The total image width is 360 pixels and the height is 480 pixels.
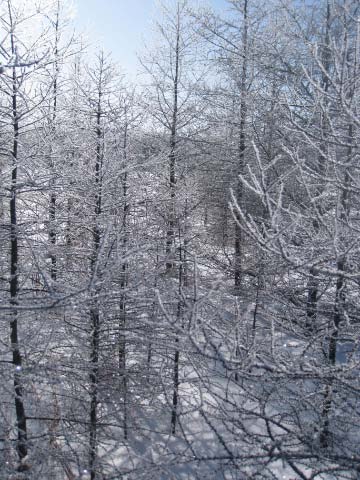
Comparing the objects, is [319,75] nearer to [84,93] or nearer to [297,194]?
[297,194]

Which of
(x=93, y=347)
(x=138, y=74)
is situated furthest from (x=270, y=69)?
(x=93, y=347)

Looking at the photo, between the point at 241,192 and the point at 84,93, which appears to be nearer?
the point at 84,93

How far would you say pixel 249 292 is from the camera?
388 inches

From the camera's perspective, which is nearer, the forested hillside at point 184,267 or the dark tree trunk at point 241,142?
the forested hillside at point 184,267

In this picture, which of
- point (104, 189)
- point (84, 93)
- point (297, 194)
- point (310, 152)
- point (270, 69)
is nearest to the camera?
point (104, 189)

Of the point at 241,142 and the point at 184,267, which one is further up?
the point at 241,142

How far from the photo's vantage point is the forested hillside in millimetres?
2807

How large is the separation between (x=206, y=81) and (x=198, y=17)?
1.81 meters

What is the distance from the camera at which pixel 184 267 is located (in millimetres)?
8984

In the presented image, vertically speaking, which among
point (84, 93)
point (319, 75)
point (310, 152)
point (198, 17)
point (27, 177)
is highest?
→ point (198, 17)

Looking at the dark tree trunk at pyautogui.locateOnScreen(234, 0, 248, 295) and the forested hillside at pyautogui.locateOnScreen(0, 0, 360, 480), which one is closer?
the forested hillside at pyautogui.locateOnScreen(0, 0, 360, 480)

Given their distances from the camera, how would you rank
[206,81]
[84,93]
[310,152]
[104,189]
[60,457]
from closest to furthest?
[60,457]
[104,189]
[84,93]
[310,152]
[206,81]

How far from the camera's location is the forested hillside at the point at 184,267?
2.81 m

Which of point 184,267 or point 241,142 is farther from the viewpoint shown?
point 241,142
